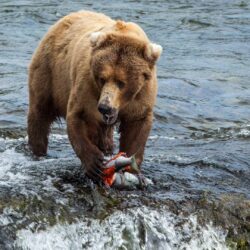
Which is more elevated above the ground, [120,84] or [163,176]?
[120,84]

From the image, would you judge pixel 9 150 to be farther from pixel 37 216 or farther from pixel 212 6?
pixel 212 6

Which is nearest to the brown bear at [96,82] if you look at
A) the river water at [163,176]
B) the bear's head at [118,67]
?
the bear's head at [118,67]

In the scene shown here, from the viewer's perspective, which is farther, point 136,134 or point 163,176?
point 163,176

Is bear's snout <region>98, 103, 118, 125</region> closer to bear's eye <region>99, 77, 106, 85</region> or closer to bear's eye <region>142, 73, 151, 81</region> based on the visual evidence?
bear's eye <region>99, 77, 106, 85</region>

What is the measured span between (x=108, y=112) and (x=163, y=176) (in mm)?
1380

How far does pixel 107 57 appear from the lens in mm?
5977

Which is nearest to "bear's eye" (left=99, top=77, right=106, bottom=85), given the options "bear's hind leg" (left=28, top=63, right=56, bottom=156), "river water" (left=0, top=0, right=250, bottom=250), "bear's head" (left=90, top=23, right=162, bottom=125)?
"bear's head" (left=90, top=23, right=162, bottom=125)

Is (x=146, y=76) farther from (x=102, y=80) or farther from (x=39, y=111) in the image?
(x=39, y=111)

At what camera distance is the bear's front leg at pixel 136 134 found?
21.5ft

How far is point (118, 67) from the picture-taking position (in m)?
5.93

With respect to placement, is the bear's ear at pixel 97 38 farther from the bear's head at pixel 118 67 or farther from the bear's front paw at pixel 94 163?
the bear's front paw at pixel 94 163

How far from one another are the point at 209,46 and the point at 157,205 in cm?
734

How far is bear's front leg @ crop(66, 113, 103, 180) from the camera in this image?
20.7 ft

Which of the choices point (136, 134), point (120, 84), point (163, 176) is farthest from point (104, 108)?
point (163, 176)
